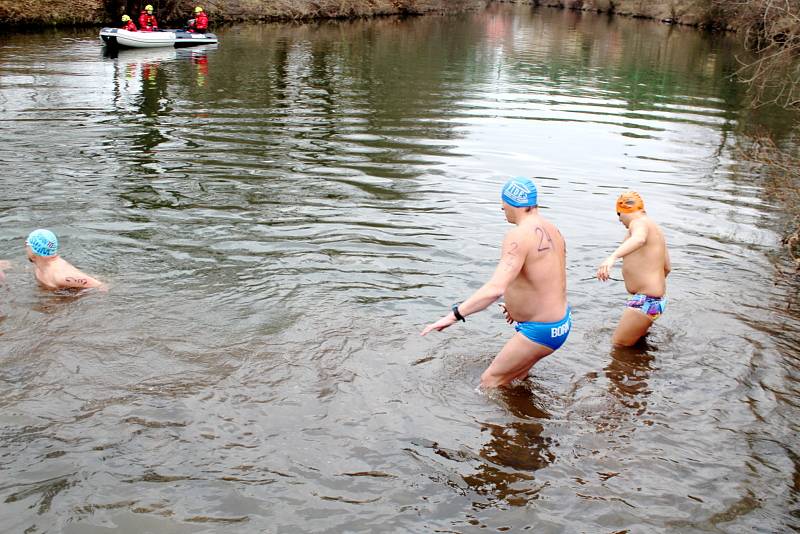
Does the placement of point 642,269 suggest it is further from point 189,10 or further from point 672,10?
point 672,10

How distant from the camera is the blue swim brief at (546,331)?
6.88 metres

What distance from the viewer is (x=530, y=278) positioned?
268 inches

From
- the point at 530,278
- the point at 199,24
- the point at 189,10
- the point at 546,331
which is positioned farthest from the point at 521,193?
the point at 189,10

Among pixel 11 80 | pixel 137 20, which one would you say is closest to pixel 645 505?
pixel 11 80

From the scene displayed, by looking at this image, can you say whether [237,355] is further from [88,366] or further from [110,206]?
[110,206]

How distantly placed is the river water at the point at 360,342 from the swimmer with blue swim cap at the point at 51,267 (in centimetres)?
28

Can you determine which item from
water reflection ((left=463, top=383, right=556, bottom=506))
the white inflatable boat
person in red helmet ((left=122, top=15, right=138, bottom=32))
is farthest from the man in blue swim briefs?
person in red helmet ((left=122, top=15, right=138, bottom=32))

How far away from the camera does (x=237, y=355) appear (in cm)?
805

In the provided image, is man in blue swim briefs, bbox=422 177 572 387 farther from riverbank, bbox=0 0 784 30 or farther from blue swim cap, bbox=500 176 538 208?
riverbank, bbox=0 0 784 30

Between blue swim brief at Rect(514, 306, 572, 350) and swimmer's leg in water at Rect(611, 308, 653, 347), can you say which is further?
swimmer's leg in water at Rect(611, 308, 653, 347)

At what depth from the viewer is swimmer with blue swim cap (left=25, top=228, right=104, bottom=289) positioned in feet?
30.0

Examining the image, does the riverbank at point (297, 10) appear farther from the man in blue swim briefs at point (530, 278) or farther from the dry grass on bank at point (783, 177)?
the man in blue swim briefs at point (530, 278)

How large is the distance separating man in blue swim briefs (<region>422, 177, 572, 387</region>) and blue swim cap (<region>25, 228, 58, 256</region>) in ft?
17.4

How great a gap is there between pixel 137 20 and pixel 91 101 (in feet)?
89.0
